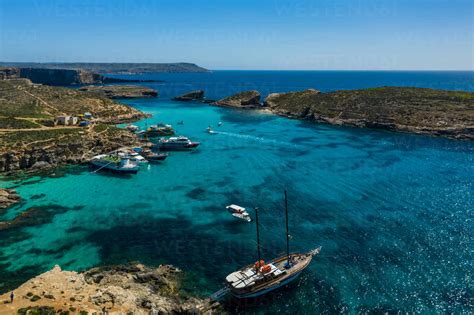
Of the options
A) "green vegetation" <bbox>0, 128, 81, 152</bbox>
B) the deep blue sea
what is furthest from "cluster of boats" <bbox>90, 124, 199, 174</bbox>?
"green vegetation" <bbox>0, 128, 81, 152</bbox>

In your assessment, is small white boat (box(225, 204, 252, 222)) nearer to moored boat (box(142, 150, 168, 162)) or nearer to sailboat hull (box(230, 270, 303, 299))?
sailboat hull (box(230, 270, 303, 299))

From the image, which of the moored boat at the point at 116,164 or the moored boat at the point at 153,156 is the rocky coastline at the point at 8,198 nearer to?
the moored boat at the point at 116,164

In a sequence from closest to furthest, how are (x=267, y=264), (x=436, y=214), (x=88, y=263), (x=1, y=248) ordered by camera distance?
(x=267, y=264) < (x=88, y=263) < (x=1, y=248) < (x=436, y=214)

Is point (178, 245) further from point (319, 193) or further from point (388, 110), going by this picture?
point (388, 110)

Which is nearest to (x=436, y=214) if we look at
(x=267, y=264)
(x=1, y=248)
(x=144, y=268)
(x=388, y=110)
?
(x=267, y=264)

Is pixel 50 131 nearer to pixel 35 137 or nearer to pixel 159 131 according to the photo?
pixel 35 137

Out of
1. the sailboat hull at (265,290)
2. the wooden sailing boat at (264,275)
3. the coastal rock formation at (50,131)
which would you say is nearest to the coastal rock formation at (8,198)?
the coastal rock formation at (50,131)

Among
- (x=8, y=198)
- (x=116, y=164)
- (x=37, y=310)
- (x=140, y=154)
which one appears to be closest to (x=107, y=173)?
(x=116, y=164)
